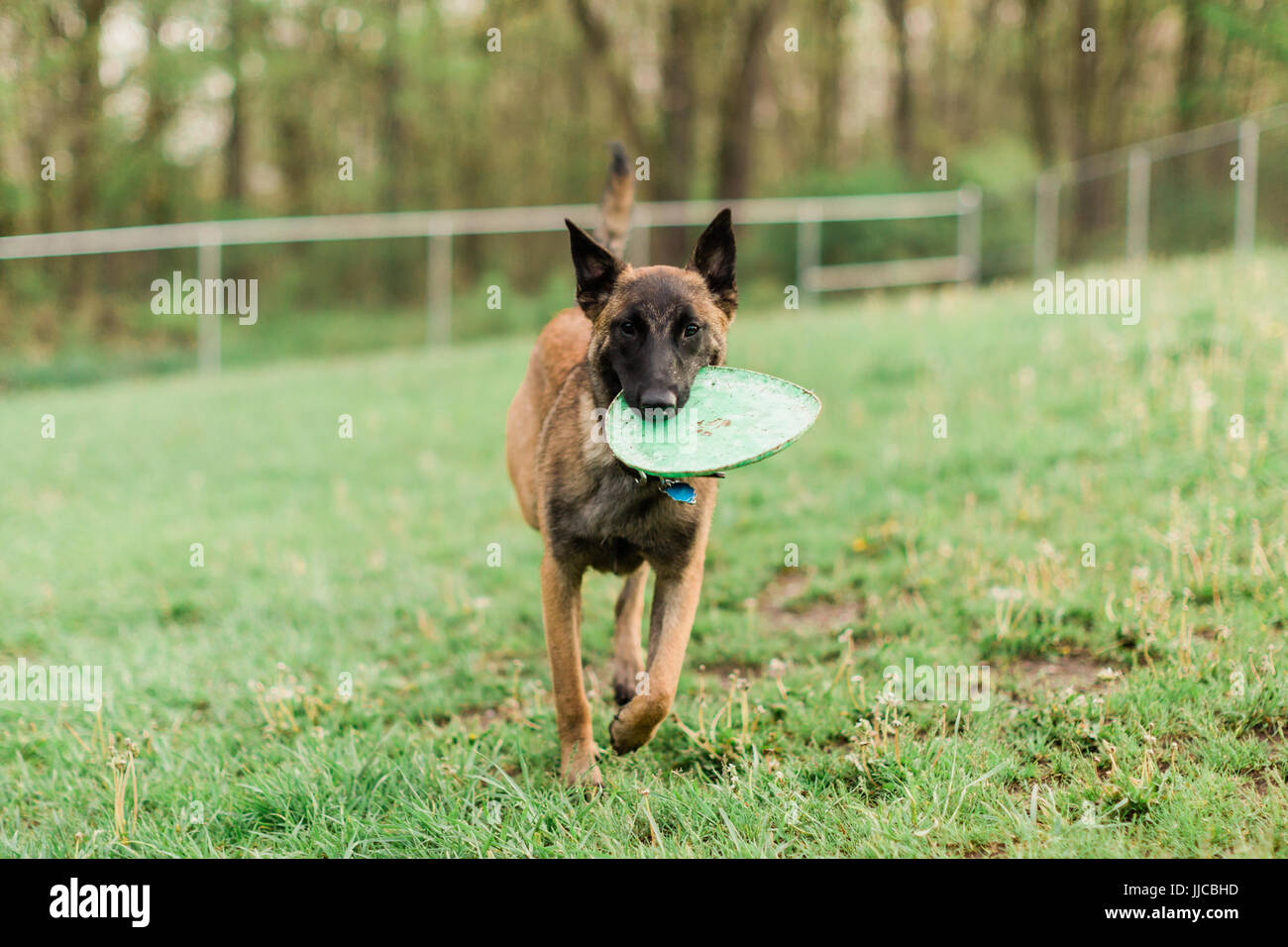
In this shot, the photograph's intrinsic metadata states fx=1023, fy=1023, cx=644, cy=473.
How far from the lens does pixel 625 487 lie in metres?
3.90

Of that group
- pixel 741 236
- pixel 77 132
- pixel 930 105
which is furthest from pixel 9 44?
pixel 930 105

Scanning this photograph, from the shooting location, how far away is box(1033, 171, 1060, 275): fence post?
1952 centimetres

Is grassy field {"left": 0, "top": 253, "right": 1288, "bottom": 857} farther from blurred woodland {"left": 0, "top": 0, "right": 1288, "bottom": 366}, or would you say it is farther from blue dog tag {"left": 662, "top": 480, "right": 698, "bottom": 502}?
blurred woodland {"left": 0, "top": 0, "right": 1288, "bottom": 366}

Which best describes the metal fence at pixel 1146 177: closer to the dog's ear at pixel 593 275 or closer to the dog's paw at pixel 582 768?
the dog's ear at pixel 593 275

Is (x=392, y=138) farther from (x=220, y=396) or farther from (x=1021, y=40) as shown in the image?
(x=220, y=396)

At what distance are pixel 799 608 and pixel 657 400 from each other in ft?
8.04

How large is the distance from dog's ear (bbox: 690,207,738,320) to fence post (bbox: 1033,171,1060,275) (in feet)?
55.4

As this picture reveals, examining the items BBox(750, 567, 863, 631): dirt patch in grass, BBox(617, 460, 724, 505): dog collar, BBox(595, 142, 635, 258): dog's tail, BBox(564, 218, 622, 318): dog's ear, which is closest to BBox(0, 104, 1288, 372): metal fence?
BBox(595, 142, 635, 258): dog's tail

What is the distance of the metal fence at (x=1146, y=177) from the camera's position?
1465cm

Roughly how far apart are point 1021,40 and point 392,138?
19.2 m

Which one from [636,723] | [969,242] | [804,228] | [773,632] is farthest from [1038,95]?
[636,723]

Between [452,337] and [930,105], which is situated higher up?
[930,105]
